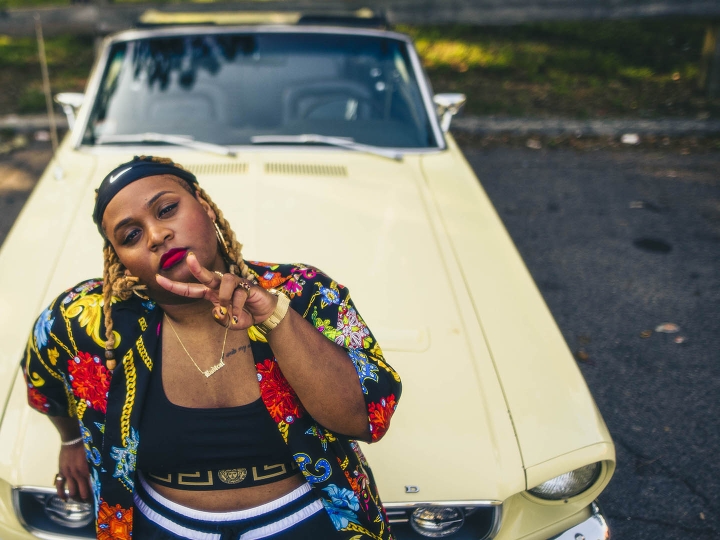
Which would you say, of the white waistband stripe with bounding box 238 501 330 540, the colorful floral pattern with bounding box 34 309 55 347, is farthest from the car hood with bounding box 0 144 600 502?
the colorful floral pattern with bounding box 34 309 55 347

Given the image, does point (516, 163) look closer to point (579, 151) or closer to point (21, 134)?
point (579, 151)

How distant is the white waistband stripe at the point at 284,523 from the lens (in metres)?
1.47

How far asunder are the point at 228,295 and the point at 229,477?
53cm

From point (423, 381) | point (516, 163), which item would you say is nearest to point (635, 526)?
point (423, 381)

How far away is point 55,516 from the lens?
1762mm

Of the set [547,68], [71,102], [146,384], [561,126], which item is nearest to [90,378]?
[146,384]

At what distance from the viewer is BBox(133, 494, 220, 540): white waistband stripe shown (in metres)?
1.47

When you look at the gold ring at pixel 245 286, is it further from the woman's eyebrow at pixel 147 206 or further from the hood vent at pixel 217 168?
the hood vent at pixel 217 168

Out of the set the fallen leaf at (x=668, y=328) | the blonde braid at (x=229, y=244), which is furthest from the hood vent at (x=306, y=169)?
the fallen leaf at (x=668, y=328)

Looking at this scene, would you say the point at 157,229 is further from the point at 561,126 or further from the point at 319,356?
the point at 561,126

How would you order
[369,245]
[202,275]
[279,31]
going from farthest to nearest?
[279,31], [369,245], [202,275]

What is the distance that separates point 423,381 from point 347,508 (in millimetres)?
508

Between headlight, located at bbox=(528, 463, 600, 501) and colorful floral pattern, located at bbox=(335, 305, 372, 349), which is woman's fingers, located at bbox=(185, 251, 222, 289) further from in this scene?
headlight, located at bbox=(528, 463, 600, 501)

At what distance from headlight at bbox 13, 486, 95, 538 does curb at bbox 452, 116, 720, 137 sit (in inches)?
214
